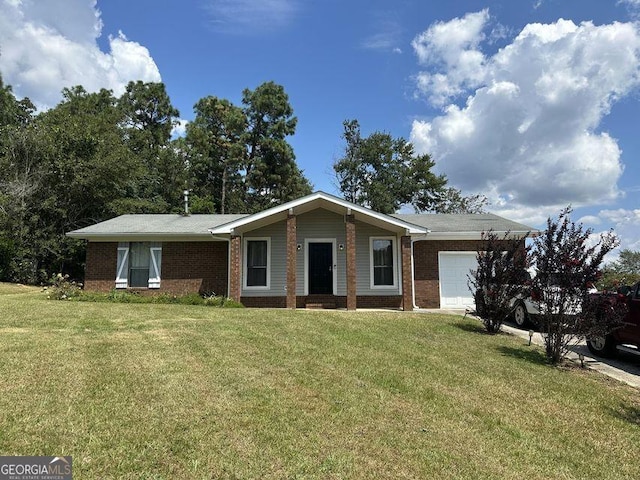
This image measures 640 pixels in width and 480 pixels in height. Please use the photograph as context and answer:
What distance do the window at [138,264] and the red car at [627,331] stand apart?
13.8 metres

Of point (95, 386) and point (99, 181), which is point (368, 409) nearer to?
point (95, 386)

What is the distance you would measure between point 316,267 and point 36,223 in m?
16.0

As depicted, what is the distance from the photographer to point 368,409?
4598mm

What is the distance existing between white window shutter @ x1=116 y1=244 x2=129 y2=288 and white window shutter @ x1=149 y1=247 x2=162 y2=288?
3.08ft

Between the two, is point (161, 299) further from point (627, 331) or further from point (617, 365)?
point (627, 331)

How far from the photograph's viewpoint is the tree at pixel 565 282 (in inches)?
295

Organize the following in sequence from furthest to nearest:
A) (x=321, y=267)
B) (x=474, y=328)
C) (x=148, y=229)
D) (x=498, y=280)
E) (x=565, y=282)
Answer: (x=148, y=229) → (x=321, y=267) → (x=474, y=328) → (x=498, y=280) → (x=565, y=282)

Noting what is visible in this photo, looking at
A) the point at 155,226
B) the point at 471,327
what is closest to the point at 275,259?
the point at 155,226

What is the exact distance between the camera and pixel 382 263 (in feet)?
50.1

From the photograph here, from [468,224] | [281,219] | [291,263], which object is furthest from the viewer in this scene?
[468,224]

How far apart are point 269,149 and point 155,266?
21.0 meters

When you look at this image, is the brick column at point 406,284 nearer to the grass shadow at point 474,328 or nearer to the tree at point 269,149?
the grass shadow at point 474,328

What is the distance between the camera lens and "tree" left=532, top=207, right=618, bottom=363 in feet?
24.6

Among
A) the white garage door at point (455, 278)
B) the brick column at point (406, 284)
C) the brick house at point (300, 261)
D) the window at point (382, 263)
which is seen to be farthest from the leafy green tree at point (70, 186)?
the white garage door at point (455, 278)
